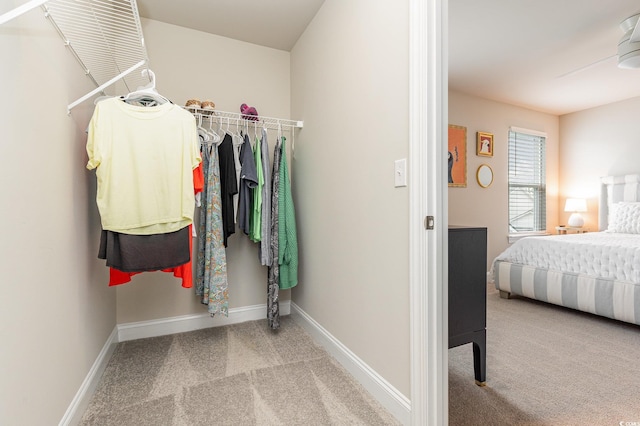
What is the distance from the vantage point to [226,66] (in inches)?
101

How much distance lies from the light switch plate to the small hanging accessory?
144cm

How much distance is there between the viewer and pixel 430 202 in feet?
4.13

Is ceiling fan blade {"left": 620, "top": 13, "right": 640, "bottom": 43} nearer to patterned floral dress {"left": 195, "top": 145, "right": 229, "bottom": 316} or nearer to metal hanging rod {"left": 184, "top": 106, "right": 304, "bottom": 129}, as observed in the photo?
metal hanging rod {"left": 184, "top": 106, "right": 304, "bottom": 129}

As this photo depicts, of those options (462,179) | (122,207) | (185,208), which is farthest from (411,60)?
(462,179)

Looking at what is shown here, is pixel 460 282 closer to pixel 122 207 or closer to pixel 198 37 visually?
pixel 122 207

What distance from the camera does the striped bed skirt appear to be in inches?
99.2

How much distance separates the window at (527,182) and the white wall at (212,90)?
359cm

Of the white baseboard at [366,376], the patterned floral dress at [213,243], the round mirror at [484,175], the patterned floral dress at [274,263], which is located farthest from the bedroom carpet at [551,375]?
the round mirror at [484,175]

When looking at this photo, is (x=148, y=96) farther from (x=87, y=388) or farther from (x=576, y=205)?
(x=576, y=205)

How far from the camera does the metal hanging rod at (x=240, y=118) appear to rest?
230cm

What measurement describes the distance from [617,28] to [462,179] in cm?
192

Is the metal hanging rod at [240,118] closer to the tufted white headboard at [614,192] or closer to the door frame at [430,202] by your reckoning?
the door frame at [430,202]

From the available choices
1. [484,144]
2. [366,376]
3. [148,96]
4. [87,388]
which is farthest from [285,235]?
[484,144]

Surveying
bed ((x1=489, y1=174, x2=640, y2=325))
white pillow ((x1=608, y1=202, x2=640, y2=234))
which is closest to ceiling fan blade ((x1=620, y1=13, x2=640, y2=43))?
bed ((x1=489, y1=174, x2=640, y2=325))
